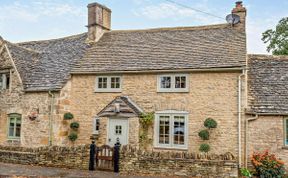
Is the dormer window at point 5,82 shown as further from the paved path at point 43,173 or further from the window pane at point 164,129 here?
the window pane at point 164,129

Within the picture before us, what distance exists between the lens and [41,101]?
19.6 metres

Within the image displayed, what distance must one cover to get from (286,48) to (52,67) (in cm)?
2235

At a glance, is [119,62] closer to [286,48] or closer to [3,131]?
[3,131]

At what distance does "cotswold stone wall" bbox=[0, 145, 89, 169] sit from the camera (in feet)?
49.0

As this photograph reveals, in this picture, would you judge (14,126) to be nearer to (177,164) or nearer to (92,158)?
(92,158)

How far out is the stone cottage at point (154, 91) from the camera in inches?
653

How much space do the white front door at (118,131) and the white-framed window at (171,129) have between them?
170cm

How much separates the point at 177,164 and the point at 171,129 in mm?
4354

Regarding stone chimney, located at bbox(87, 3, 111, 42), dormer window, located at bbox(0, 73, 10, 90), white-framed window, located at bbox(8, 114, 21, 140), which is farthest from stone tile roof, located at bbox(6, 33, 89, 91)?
white-framed window, located at bbox(8, 114, 21, 140)

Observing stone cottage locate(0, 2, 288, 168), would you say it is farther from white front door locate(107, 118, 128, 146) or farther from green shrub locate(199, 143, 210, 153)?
green shrub locate(199, 143, 210, 153)

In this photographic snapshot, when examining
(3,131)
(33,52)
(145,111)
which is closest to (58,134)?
(3,131)

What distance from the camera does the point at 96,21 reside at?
2320cm

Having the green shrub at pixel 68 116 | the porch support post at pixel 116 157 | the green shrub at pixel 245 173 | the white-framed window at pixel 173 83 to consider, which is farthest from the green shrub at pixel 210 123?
the green shrub at pixel 68 116

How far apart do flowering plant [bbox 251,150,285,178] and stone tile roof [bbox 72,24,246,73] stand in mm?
4874
